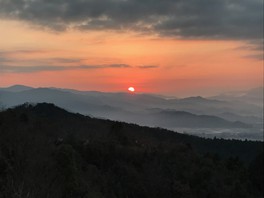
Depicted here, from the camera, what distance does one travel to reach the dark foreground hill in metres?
23.8

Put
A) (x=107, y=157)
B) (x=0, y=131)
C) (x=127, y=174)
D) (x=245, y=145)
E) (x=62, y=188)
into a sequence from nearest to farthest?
(x=62, y=188)
(x=0, y=131)
(x=127, y=174)
(x=107, y=157)
(x=245, y=145)

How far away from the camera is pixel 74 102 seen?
19325 cm

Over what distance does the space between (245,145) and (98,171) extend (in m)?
48.2

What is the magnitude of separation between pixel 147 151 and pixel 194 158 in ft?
19.3

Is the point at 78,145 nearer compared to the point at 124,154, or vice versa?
the point at 78,145

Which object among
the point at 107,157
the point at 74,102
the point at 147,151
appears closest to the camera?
the point at 107,157

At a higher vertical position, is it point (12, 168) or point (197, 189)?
point (12, 168)

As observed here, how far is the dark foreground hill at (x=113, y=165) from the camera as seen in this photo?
23797mm

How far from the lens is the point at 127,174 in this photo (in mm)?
39812

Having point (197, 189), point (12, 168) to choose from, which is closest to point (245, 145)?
point (197, 189)

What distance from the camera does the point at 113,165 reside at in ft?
136

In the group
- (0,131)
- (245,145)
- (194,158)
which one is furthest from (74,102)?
(0,131)

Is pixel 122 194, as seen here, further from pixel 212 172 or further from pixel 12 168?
pixel 12 168

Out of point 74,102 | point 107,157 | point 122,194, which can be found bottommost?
point 122,194
